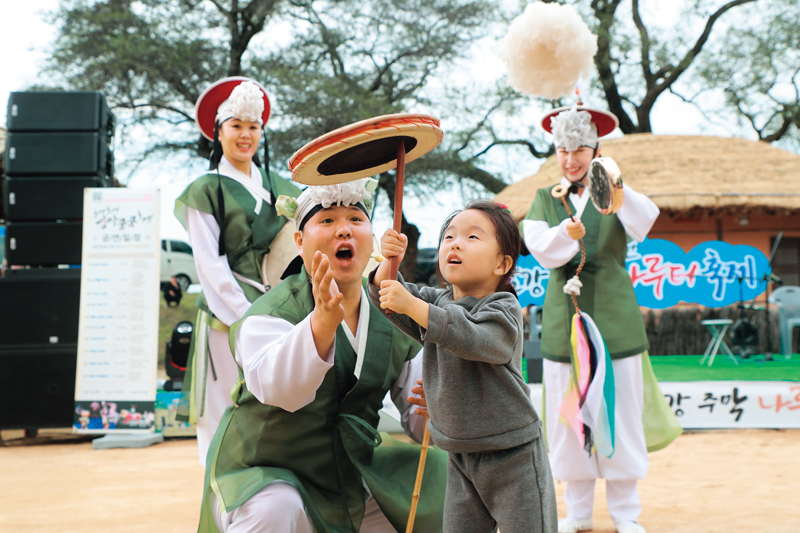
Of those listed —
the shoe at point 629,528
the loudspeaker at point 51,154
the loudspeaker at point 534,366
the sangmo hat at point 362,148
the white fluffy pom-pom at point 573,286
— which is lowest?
the shoe at point 629,528

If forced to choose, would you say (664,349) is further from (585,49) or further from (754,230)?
(585,49)

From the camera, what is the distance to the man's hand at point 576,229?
2.67 meters

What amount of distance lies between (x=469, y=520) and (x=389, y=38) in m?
12.2

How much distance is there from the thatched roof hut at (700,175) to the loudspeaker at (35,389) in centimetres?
667

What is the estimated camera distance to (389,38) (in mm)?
12586

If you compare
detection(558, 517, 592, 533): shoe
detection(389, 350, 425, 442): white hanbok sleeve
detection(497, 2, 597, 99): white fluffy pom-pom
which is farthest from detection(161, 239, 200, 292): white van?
detection(389, 350, 425, 442): white hanbok sleeve

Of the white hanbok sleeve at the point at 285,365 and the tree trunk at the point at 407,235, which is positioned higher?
the tree trunk at the point at 407,235

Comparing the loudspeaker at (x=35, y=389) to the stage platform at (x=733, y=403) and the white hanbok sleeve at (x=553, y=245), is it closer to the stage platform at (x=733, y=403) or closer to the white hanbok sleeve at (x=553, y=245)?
the stage platform at (x=733, y=403)

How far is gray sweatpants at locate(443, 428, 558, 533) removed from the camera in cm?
151

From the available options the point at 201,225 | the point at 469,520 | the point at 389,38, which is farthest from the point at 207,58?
the point at 469,520

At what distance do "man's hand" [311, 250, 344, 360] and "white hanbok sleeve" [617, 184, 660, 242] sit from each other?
6.11 ft

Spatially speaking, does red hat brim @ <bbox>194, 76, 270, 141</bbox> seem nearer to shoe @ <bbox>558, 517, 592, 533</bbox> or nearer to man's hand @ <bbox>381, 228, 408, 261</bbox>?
man's hand @ <bbox>381, 228, 408, 261</bbox>

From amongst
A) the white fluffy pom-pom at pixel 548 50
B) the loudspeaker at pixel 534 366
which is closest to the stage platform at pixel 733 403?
the loudspeaker at pixel 534 366

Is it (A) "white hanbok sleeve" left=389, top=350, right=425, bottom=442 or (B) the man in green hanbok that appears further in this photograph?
(A) "white hanbok sleeve" left=389, top=350, right=425, bottom=442
